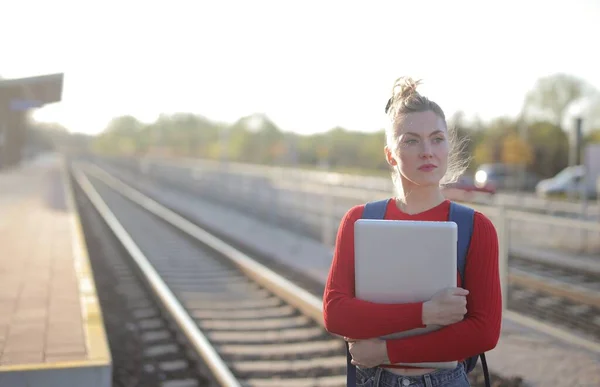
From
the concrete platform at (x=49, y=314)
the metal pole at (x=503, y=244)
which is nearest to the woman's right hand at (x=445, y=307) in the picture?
the concrete platform at (x=49, y=314)

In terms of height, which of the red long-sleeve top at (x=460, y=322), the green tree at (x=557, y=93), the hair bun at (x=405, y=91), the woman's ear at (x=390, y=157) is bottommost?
the red long-sleeve top at (x=460, y=322)

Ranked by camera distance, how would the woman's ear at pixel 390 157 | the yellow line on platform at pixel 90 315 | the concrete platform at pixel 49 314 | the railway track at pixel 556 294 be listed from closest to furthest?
the woman's ear at pixel 390 157
the concrete platform at pixel 49 314
the yellow line on platform at pixel 90 315
the railway track at pixel 556 294

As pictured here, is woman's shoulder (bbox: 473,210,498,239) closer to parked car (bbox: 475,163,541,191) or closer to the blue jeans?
the blue jeans

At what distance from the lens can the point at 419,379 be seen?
2.24 m

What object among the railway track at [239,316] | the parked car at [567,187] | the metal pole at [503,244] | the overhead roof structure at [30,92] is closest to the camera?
the railway track at [239,316]

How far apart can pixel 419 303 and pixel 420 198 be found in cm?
35

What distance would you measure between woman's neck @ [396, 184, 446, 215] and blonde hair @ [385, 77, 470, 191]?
58 millimetres

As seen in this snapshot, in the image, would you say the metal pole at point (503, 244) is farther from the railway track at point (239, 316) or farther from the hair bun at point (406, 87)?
the hair bun at point (406, 87)

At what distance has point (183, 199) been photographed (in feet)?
94.5

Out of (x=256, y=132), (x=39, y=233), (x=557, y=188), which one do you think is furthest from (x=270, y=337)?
(x=256, y=132)

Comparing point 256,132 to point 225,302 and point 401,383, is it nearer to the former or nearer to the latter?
point 225,302

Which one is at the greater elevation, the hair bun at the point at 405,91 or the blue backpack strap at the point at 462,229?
the hair bun at the point at 405,91

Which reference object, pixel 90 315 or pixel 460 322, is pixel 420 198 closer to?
pixel 460 322

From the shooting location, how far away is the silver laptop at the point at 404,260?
208cm
